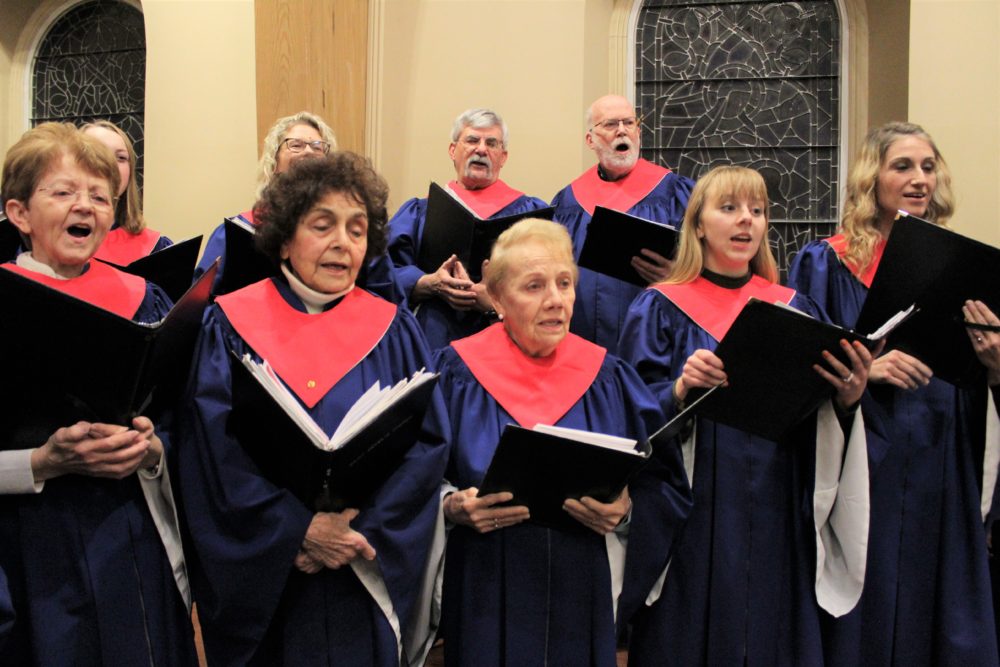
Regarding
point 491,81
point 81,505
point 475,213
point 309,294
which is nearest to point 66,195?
point 309,294

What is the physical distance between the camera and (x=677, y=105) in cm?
627

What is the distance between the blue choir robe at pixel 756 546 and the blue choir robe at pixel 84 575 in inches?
58.4

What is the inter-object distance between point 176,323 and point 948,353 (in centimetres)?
240

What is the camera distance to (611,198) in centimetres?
431

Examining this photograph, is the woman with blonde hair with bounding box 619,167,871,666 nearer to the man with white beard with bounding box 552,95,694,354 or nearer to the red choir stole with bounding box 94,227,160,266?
the man with white beard with bounding box 552,95,694,354

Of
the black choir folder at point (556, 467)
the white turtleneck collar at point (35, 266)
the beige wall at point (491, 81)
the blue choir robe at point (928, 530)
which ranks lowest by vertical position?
the blue choir robe at point (928, 530)

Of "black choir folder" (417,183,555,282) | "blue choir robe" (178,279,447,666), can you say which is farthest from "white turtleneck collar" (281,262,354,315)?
"black choir folder" (417,183,555,282)

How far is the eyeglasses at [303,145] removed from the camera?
3865 mm

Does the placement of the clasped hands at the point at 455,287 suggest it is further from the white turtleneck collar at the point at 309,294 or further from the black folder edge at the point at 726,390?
the black folder edge at the point at 726,390

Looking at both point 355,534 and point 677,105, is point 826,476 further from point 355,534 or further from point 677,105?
point 677,105

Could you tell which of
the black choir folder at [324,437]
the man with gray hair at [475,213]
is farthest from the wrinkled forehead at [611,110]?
the black choir folder at [324,437]

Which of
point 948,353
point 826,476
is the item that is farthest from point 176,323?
point 948,353

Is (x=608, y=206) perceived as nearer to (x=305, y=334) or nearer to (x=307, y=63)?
(x=305, y=334)

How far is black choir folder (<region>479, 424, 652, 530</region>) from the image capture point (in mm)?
2312
